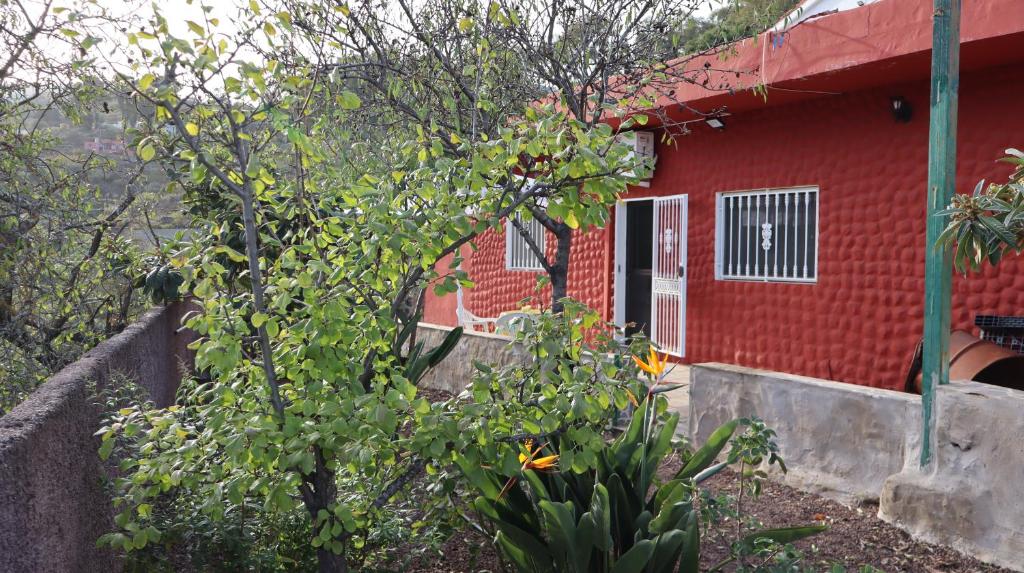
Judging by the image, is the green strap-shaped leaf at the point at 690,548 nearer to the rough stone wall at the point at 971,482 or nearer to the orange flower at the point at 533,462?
the orange flower at the point at 533,462

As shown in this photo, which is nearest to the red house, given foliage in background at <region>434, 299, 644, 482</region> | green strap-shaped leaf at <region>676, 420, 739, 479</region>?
green strap-shaped leaf at <region>676, 420, 739, 479</region>

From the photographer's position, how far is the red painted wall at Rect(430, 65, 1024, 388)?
6430mm

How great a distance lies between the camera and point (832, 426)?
441 cm

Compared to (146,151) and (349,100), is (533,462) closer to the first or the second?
(349,100)

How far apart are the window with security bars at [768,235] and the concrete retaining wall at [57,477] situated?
6.10m

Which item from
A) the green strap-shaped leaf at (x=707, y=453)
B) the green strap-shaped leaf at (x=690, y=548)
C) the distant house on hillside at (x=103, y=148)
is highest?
the distant house on hillside at (x=103, y=148)

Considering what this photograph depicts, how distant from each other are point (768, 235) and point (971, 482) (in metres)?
4.51

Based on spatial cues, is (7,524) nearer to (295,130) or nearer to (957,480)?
(295,130)

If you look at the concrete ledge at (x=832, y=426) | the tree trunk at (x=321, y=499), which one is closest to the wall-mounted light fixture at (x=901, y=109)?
the concrete ledge at (x=832, y=426)

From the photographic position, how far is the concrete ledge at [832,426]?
166 inches

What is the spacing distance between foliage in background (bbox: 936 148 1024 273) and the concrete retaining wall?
364 cm

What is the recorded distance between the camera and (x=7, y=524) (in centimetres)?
191

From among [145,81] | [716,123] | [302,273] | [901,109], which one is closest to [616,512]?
[302,273]

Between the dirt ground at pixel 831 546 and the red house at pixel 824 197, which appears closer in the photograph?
the dirt ground at pixel 831 546
